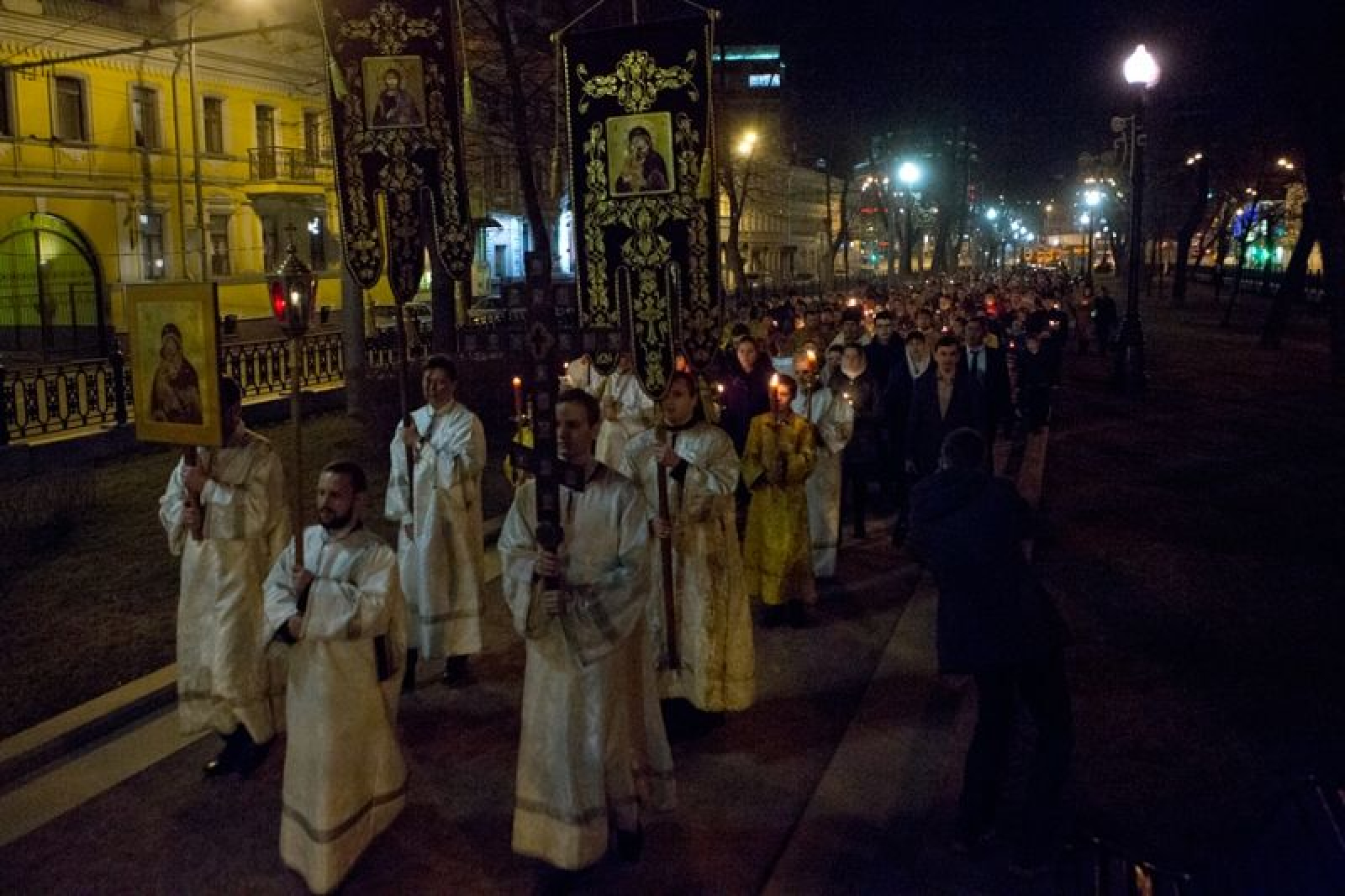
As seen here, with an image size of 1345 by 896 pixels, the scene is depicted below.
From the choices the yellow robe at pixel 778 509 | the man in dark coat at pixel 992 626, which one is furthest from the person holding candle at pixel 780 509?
the man in dark coat at pixel 992 626

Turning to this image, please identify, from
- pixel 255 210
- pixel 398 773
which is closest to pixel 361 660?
pixel 398 773

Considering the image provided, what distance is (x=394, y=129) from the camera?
8016mm

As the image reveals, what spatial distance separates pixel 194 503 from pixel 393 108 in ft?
10.8

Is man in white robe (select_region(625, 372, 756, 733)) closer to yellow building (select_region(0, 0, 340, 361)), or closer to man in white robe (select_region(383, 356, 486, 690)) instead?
man in white robe (select_region(383, 356, 486, 690))

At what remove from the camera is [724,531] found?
6.64 metres

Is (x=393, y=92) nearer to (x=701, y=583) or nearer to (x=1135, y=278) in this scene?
(x=701, y=583)

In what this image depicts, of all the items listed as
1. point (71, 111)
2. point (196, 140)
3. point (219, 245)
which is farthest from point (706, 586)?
point (219, 245)

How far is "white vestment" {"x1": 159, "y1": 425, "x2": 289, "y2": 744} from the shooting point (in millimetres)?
5922

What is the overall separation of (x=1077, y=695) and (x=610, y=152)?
426 centimetres

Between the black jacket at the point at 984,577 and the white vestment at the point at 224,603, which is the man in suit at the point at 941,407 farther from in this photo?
the white vestment at the point at 224,603

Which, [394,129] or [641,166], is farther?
[394,129]

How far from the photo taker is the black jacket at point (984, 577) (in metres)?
4.80

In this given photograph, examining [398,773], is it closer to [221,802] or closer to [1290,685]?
[221,802]

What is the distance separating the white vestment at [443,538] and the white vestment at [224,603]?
140cm
